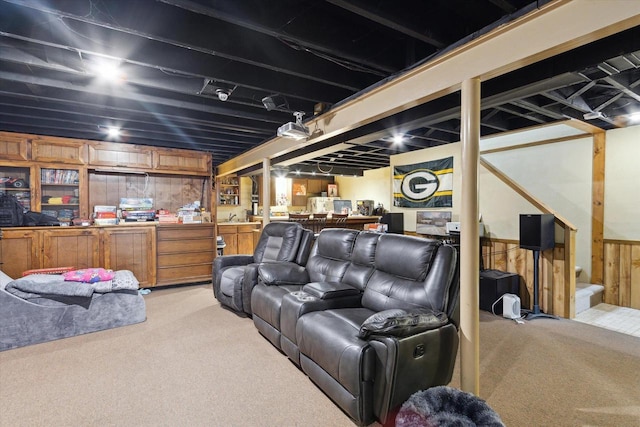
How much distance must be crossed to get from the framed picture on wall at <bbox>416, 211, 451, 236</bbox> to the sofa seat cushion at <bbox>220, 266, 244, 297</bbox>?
320 cm

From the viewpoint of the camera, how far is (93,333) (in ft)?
10.6

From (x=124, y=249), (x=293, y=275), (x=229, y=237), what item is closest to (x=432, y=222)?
(x=293, y=275)

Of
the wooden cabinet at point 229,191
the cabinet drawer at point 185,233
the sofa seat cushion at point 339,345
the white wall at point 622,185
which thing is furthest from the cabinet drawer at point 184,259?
the white wall at point 622,185

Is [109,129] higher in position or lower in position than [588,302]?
higher

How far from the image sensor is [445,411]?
164 cm

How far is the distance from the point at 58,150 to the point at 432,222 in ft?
19.4

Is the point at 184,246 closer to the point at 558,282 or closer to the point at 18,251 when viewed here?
the point at 18,251

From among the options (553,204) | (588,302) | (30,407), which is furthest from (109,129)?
(588,302)

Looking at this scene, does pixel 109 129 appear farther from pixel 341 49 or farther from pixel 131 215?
pixel 341 49

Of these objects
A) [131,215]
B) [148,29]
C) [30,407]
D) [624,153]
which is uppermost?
[148,29]

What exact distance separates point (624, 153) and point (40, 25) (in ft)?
20.7

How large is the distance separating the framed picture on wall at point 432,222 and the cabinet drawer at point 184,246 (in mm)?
3656

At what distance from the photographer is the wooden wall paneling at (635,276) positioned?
13.1 ft

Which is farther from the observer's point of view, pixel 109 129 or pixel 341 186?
pixel 341 186
